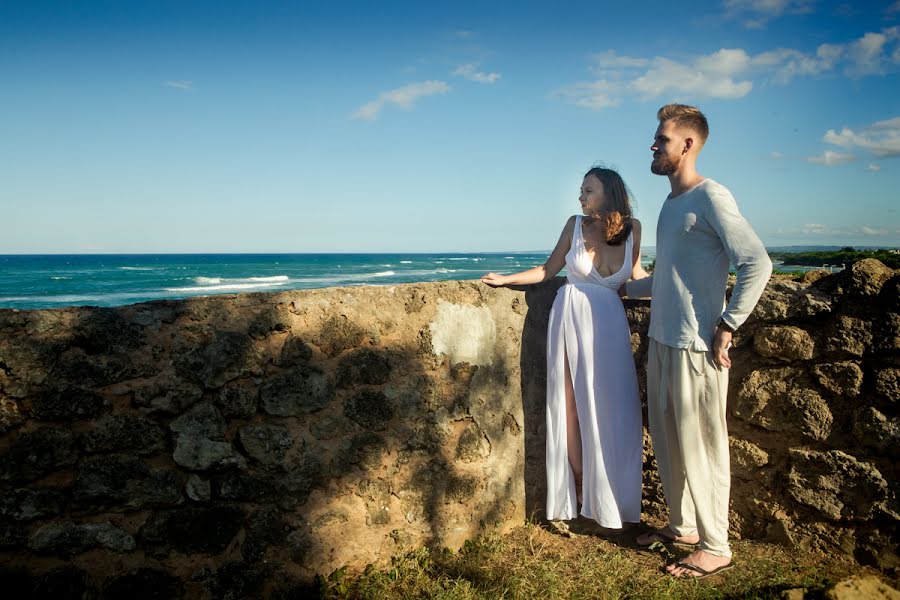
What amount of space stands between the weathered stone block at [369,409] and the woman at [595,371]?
780 millimetres

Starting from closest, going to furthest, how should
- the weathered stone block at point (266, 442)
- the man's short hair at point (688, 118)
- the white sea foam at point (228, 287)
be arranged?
the weathered stone block at point (266, 442)
the man's short hair at point (688, 118)
the white sea foam at point (228, 287)

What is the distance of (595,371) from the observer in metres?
2.88

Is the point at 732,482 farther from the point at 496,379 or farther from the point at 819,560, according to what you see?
the point at 496,379

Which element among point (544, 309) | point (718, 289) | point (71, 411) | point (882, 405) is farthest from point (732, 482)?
point (71, 411)

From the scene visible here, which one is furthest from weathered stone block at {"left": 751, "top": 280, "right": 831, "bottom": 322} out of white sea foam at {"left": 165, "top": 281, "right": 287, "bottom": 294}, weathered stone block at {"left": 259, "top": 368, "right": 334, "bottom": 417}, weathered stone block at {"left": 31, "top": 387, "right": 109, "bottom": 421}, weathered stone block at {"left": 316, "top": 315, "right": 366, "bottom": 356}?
white sea foam at {"left": 165, "top": 281, "right": 287, "bottom": 294}

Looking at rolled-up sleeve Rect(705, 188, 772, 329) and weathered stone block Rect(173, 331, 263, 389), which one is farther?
rolled-up sleeve Rect(705, 188, 772, 329)

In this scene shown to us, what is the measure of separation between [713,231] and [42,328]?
2.47 m

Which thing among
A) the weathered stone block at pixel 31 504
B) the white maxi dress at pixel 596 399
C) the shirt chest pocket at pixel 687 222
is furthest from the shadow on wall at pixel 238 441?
the shirt chest pocket at pixel 687 222

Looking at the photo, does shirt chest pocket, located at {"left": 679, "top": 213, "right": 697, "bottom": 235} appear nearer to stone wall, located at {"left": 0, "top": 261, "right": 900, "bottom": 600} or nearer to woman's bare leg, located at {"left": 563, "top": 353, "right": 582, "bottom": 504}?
stone wall, located at {"left": 0, "top": 261, "right": 900, "bottom": 600}

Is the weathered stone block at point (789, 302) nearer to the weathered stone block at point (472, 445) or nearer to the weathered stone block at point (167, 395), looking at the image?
the weathered stone block at point (472, 445)

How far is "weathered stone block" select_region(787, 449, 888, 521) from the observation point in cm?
260

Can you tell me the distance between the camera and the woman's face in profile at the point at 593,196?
3.02 meters

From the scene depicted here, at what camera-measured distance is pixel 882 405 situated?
258 centimetres

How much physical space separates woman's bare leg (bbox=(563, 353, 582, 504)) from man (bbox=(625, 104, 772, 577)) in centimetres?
40
